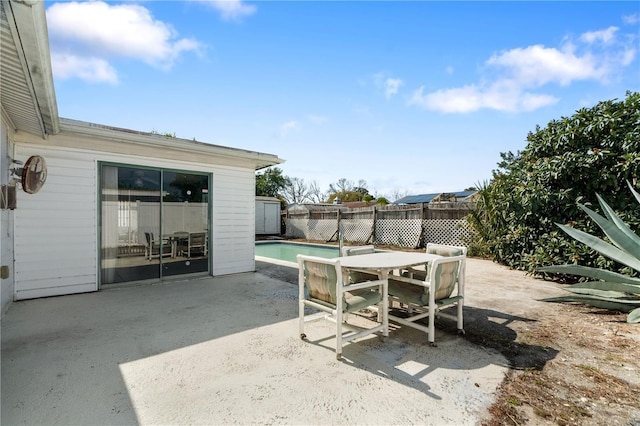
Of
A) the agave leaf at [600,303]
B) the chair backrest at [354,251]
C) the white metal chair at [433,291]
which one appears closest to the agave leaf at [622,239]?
the agave leaf at [600,303]

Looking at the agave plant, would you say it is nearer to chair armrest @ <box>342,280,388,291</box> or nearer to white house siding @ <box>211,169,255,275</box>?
chair armrest @ <box>342,280,388,291</box>

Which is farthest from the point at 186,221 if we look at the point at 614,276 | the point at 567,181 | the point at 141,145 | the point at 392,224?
the point at 392,224

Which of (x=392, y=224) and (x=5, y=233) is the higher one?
(x=5, y=233)

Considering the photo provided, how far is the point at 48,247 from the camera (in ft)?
15.3

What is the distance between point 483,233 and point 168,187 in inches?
319

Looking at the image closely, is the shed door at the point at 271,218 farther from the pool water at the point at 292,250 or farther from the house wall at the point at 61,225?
the house wall at the point at 61,225

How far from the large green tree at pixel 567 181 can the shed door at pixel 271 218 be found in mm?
12010

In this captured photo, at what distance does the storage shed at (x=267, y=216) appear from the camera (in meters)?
16.5

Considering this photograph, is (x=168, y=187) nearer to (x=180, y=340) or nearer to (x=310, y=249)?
(x=180, y=340)

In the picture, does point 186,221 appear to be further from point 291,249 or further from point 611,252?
point 611,252

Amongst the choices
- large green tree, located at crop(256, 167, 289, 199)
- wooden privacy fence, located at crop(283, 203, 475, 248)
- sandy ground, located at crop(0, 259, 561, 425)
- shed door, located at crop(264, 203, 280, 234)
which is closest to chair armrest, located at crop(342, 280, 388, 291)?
sandy ground, located at crop(0, 259, 561, 425)

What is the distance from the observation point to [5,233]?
12.7ft

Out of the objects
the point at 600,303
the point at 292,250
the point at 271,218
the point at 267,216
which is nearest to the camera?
the point at 600,303

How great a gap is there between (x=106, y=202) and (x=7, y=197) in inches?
76.6
